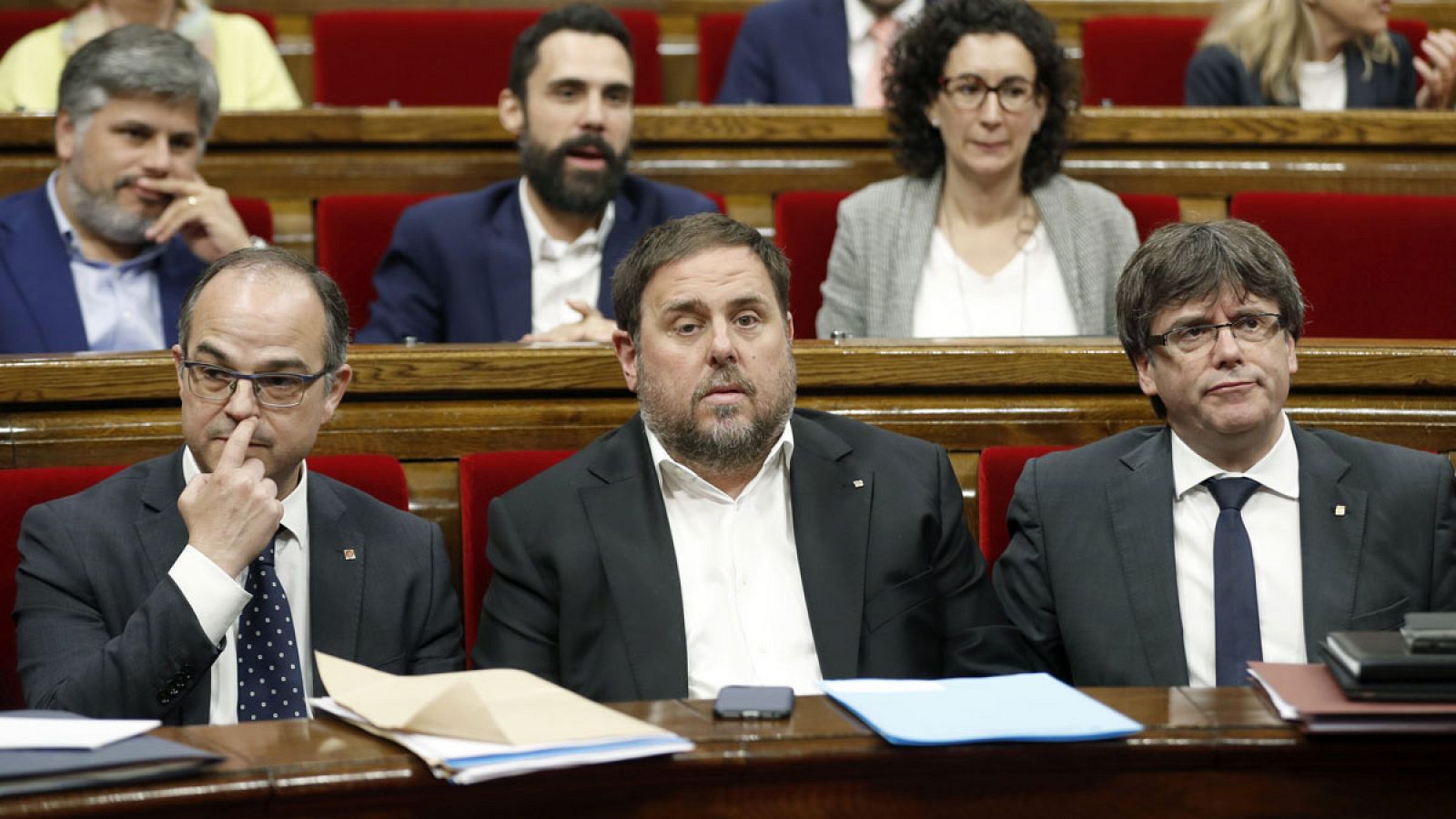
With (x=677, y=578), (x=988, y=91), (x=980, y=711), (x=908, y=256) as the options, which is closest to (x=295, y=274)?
(x=677, y=578)

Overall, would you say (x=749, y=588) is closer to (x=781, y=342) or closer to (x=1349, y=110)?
(x=781, y=342)

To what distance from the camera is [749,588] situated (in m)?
1.10

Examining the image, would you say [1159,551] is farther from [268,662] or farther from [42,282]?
[42,282]

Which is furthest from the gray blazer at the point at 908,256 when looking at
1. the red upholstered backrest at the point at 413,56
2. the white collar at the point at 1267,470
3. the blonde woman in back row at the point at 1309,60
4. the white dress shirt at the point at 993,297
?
the red upholstered backrest at the point at 413,56

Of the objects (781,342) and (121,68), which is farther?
(121,68)

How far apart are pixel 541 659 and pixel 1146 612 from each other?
0.39 m

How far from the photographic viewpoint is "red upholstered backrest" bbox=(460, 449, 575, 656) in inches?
45.4

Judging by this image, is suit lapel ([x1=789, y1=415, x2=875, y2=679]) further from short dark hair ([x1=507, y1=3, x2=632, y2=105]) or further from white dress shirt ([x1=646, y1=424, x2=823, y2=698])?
short dark hair ([x1=507, y1=3, x2=632, y2=105])

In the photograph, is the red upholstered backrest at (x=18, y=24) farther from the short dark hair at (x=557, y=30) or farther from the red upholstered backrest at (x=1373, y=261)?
the red upholstered backrest at (x=1373, y=261)

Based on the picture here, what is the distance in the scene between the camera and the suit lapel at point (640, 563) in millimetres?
1047

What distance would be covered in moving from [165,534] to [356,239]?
76 cm

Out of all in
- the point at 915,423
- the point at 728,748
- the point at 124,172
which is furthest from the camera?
the point at 124,172

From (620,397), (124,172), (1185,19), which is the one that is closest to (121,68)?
(124,172)

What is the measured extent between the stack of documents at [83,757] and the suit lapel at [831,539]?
0.44m
